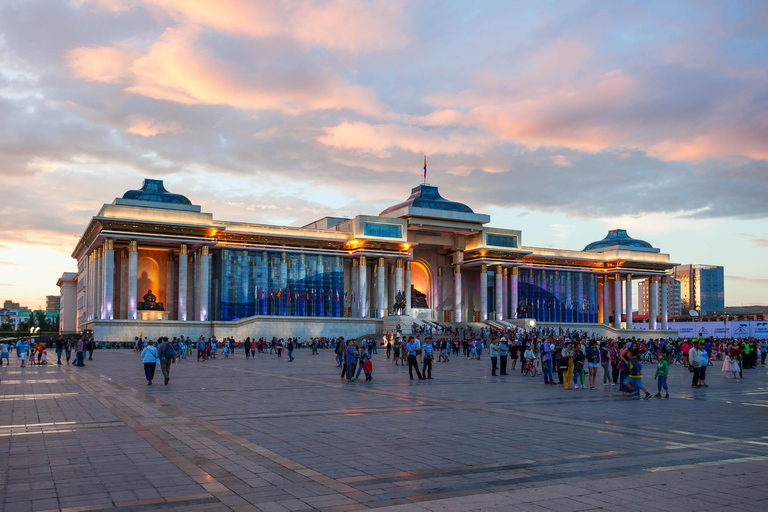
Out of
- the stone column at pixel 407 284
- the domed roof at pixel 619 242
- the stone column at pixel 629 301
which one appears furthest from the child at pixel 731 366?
the domed roof at pixel 619 242

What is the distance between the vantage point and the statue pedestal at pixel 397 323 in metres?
74.9

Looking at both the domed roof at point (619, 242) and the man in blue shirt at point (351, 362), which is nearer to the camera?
the man in blue shirt at point (351, 362)

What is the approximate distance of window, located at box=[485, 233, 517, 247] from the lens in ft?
292

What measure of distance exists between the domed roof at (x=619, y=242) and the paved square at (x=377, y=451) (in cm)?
8700

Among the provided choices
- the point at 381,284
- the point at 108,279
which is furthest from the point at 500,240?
the point at 108,279

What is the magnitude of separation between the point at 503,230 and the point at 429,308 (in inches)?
538

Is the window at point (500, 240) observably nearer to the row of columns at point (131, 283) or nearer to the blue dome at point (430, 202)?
the blue dome at point (430, 202)

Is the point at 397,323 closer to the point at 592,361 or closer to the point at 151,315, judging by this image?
the point at 151,315

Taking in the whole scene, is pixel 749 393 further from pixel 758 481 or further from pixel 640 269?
pixel 640 269

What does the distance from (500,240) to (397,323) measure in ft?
69.4

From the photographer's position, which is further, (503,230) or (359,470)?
(503,230)

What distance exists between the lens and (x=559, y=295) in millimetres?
100188

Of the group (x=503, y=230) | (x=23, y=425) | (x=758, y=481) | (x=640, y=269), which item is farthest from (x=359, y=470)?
(x=640, y=269)

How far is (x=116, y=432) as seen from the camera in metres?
13.3
